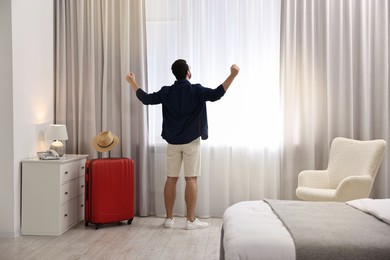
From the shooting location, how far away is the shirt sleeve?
15.4 ft

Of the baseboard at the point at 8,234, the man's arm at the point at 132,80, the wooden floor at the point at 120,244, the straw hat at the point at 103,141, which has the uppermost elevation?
the man's arm at the point at 132,80

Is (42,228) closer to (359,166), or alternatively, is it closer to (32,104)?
(32,104)

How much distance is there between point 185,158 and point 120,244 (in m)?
1.13

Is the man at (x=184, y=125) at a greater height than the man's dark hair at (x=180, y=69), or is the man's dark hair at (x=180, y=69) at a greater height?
the man's dark hair at (x=180, y=69)

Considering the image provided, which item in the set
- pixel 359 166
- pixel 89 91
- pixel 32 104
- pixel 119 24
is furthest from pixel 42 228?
pixel 359 166

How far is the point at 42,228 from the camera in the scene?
4.33 m

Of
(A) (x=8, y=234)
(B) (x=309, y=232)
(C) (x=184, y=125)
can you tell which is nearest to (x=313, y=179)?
(C) (x=184, y=125)

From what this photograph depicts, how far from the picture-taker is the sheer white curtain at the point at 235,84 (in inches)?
200

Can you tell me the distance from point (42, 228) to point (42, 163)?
24.3 inches

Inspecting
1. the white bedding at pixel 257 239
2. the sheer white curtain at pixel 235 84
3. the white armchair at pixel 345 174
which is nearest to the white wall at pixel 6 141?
the sheer white curtain at pixel 235 84

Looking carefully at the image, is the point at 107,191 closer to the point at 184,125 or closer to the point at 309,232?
the point at 184,125

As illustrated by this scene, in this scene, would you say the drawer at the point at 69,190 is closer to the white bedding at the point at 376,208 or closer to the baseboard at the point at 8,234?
the baseboard at the point at 8,234

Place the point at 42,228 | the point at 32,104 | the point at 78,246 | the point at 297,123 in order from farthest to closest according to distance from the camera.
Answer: the point at 297,123 < the point at 32,104 < the point at 42,228 < the point at 78,246

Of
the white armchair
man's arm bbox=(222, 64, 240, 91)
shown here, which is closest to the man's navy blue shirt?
man's arm bbox=(222, 64, 240, 91)
